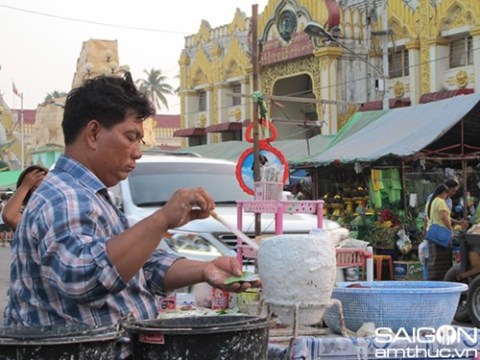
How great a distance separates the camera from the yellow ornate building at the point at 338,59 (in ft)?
73.4

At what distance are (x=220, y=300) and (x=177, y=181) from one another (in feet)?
11.2

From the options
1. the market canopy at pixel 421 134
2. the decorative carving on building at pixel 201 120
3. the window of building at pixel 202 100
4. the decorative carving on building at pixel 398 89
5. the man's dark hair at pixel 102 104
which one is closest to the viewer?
the man's dark hair at pixel 102 104

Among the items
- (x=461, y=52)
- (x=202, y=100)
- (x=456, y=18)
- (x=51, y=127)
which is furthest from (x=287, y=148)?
(x=51, y=127)

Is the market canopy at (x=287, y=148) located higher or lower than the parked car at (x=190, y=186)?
higher

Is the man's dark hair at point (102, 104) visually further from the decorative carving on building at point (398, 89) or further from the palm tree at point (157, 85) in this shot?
the palm tree at point (157, 85)

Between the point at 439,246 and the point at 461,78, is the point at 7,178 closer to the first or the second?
the point at 461,78

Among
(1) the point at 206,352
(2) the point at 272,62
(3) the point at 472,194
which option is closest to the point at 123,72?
(1) the point at 206,352

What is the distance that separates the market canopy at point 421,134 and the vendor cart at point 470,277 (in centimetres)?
528

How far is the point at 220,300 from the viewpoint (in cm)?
564

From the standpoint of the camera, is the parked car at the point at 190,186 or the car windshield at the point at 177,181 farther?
the car windshield at the point at 177,181

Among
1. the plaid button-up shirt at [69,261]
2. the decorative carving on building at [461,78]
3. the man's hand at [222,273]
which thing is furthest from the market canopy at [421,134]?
the plaid button-up shirt at [69,261]

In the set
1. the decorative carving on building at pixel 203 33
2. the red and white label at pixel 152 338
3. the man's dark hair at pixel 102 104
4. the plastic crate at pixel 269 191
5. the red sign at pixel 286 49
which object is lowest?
the red and white label at pixel 152 338

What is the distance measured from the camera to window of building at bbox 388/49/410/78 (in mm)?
24341

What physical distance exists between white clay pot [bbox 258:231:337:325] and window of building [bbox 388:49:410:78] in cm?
2191
